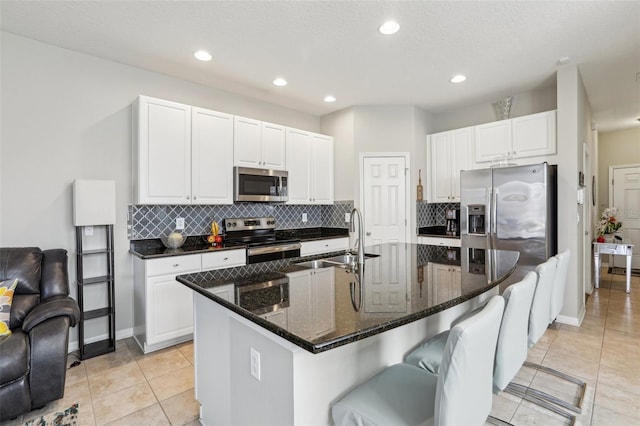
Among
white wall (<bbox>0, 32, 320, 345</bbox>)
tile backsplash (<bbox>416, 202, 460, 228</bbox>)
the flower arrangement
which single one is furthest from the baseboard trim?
the flower arrangement

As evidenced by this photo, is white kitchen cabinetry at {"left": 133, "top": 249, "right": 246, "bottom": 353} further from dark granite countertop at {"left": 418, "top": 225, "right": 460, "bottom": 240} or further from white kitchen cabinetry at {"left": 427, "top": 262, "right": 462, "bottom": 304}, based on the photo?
dark granite countertop at {"left": 418, "top": 225, "right": 460, "bottom": 240}

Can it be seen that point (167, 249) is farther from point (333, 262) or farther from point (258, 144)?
point (333, 262)

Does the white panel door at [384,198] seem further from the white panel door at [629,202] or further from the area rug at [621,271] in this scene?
the white panel door at [629,202]

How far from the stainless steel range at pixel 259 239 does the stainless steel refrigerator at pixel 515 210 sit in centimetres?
224

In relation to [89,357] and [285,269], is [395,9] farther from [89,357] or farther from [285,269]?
[89,357]

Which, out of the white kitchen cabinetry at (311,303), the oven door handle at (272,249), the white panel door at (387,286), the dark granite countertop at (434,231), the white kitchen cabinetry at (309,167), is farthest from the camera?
the dark granite countertop at (434,231)

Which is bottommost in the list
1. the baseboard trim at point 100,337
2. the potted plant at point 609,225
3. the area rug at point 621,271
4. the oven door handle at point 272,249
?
the baseboard trim at point 100,337

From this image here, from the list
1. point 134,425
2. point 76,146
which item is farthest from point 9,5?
point 134,425

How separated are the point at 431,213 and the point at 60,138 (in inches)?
189

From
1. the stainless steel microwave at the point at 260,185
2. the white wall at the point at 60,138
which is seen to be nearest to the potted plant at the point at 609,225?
the stainless steel microwave at the point at 260,185

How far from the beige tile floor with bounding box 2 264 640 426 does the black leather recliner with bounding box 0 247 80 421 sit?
215 millimetres

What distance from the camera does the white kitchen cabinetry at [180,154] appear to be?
10.00ft

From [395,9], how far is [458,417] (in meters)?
2.56

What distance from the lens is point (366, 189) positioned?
461 centimetres
